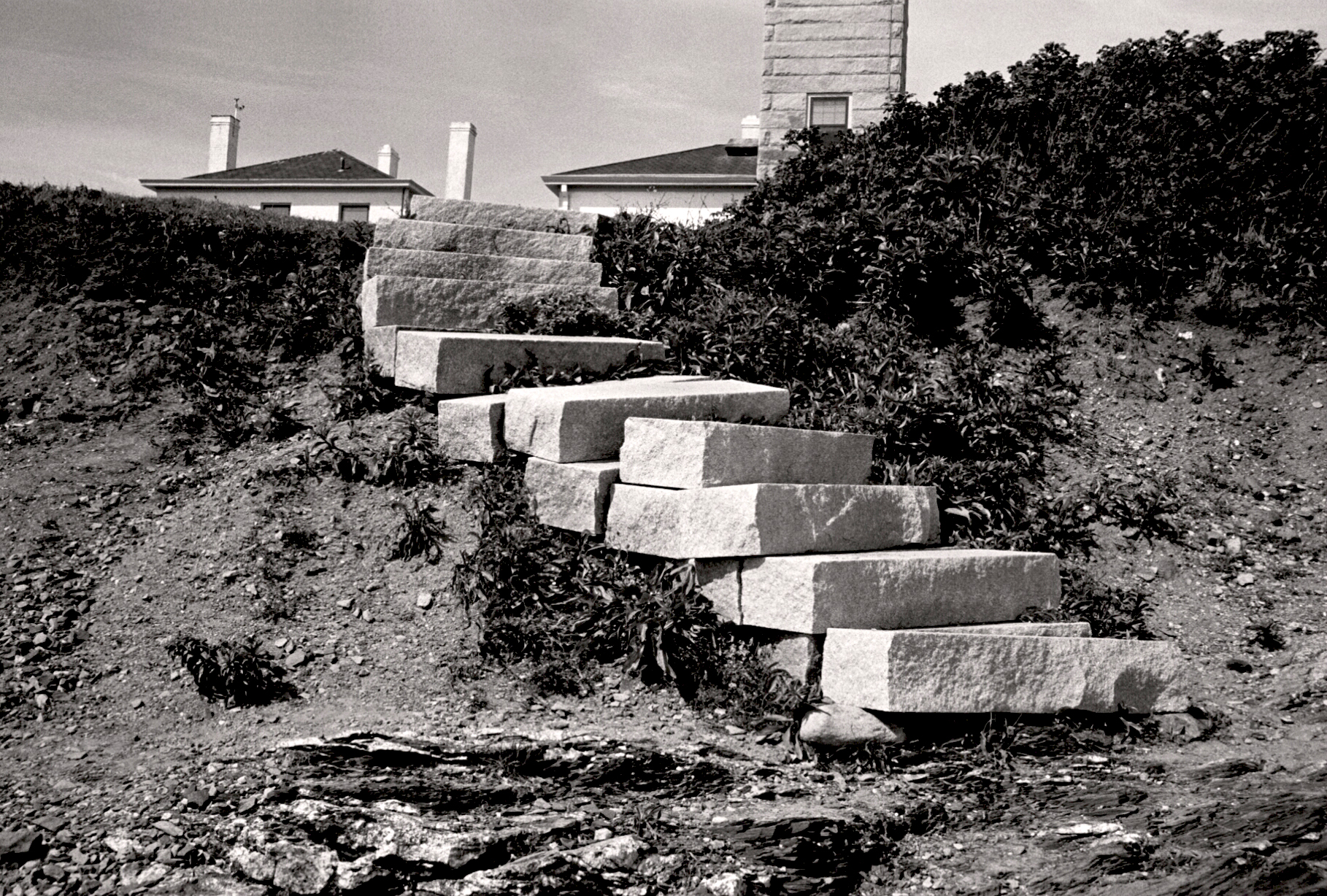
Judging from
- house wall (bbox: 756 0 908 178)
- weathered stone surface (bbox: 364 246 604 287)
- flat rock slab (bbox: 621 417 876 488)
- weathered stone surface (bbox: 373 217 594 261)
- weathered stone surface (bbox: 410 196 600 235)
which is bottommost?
flat rock slab (bbox: 621 417 876 488)

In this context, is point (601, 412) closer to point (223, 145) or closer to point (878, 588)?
point (878, 588)

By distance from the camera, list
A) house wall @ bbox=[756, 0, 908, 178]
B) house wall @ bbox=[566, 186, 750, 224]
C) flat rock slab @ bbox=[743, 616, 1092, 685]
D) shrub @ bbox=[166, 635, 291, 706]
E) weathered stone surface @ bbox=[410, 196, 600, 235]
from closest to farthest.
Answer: shrub @ bbox=[166, 635, 291, 706] < flat rock slab @ bbox=[743, 616, 1092, 685] < weathered stone surface @ bbox=[410, 196, 600, 235] < house wall @ bbox=[756, 0, 908, 178] < house wall @ bbox=[566, 186, 750, 224]

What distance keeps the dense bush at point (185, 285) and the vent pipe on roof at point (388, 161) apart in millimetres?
17633

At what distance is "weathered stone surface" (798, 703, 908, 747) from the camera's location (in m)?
4.35

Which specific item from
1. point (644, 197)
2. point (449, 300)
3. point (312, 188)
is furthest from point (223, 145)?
point (449, 300)

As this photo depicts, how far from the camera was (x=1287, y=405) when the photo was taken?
6.55 m

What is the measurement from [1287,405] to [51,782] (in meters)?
6.47

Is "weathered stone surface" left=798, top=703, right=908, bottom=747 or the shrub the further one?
the shrub

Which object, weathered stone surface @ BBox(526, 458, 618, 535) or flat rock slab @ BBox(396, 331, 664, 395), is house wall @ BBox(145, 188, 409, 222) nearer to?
flat rock slab @ BBox(396, 331, 664, 395)

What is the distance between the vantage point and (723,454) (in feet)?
16.3

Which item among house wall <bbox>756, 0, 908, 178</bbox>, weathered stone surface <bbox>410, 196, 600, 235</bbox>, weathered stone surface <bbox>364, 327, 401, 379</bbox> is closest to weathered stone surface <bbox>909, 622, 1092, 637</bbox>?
weathered stone surface <bbox>364, 327, 401, 379</bbox>

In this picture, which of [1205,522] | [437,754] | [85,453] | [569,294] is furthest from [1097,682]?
[85,453]

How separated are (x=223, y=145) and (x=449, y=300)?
69.0 feet

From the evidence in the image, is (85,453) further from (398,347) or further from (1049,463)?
(1049,463)
